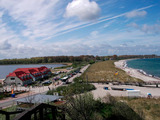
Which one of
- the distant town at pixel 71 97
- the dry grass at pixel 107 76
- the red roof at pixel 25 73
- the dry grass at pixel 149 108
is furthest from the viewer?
the dry grass at pixel 107 76

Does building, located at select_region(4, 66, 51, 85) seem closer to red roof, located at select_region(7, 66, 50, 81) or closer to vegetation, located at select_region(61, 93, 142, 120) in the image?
red roof, located at select_region(7, 66, 50, 81)

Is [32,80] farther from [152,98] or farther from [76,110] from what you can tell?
[76,110]

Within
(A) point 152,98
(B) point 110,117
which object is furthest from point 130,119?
(A) point 152,98

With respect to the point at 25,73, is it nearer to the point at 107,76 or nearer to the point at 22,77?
the point at 22,77

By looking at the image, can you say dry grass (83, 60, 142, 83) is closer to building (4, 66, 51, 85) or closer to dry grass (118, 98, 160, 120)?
building (4, 66, 51, 85)

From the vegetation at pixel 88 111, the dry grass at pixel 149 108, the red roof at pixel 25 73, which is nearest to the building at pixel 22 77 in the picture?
the red roof at pixel 25 73

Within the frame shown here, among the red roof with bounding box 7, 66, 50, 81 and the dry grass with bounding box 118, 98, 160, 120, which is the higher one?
the red roof with bounding box 7, 66, 50, 81

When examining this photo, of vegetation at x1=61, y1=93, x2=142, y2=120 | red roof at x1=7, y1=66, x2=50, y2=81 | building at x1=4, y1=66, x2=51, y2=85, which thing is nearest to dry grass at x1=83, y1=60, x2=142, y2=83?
red roof at x1=7, y1=66, x2=50, y2=81

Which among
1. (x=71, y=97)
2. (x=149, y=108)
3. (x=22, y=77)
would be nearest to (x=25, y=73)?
(x=22, y=77)

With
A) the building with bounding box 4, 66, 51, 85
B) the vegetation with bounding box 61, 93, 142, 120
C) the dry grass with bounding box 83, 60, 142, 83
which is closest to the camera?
the vegetation with bounding box 61, 93, 142, 120

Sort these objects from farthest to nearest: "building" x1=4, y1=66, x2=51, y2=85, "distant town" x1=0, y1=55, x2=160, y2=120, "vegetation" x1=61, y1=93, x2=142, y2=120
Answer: "building" x1=4, y1=66, x2=51, y2=85 < "vegetation" x1=61, y1=93, x2=142, y2=120 < "distant town" x1=0, y1=55, x2=160, y2=120

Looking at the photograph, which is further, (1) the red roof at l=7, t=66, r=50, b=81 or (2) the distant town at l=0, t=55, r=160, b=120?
(1) the red roof at l=7, t=66, r=50, b=81

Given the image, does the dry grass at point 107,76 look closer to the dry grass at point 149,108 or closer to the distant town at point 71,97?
the distant town at point 71,97

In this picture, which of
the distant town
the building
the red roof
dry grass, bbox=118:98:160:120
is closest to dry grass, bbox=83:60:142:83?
the distant town
